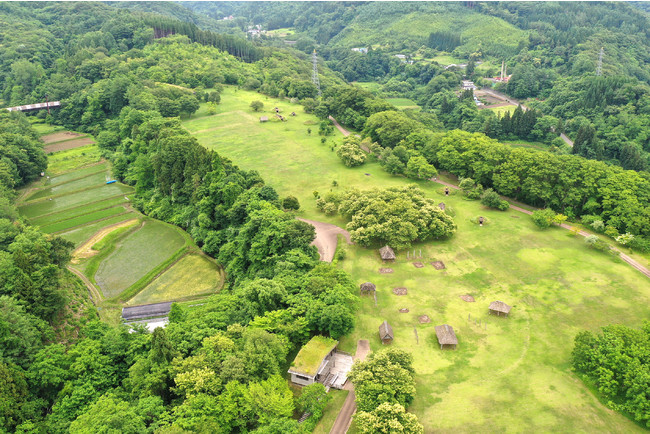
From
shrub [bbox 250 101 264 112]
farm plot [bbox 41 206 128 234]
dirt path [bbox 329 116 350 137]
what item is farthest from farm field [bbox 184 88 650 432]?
shrub [bbox 250 101 264 112]

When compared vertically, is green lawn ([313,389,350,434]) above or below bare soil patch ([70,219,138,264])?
above

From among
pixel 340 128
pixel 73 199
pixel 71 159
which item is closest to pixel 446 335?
pixel 340 128

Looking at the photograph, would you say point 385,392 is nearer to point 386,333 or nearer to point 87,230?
point 386,333

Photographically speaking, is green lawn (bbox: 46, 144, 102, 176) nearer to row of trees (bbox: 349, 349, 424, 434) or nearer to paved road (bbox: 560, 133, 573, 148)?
row of trees (bbox: 349, 349, 424, 434)

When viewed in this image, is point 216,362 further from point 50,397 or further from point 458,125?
point 458,125

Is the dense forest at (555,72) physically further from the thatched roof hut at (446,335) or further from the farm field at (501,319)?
the thatched roof hut at (446,335)
